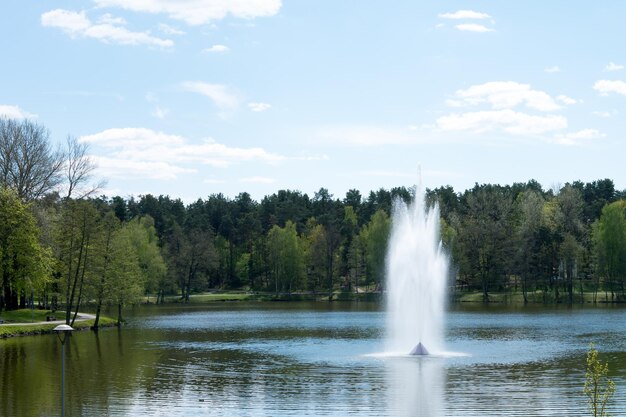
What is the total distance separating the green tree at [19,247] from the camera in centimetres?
6444

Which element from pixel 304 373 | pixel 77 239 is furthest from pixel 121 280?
pixel 304 373

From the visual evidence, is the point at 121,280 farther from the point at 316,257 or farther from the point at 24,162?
the point at 316,257

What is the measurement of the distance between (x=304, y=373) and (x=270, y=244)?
11033 centimetres

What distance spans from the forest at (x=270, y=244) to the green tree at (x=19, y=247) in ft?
0.36

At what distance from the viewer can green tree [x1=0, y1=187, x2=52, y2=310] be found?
6444 cm

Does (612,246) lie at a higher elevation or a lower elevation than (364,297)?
higher

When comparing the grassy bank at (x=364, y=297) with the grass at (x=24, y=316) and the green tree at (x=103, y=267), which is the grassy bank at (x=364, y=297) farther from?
the green tree at (x=103, y=267)

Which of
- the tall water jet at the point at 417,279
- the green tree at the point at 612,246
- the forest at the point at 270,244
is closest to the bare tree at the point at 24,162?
the forest at the point at 270,244

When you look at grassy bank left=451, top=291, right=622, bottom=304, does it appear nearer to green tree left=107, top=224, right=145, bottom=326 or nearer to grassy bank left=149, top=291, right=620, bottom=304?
grassy bank left=149, top=291, right=620, bottom=304

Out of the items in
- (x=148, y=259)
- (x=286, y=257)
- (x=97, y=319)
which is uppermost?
(x=286, y=257)

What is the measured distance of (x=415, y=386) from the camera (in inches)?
1339

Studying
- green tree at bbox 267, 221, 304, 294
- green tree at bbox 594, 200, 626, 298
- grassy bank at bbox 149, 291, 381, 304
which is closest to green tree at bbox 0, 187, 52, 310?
grassy bank at bbox 149, 291, 381, 304

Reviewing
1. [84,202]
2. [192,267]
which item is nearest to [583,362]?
[84,202]

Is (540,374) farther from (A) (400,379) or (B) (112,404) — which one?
(B) (112,404)
